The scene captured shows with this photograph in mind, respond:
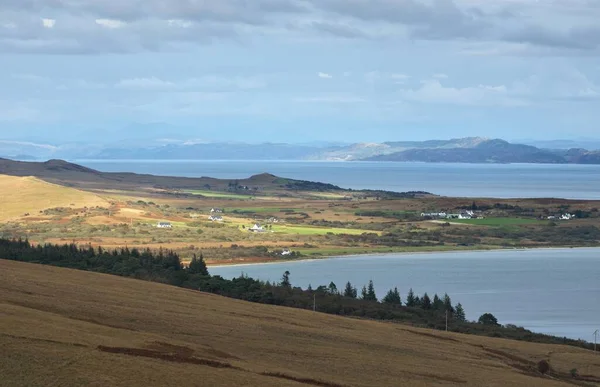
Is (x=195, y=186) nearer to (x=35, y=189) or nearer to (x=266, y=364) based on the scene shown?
(x=35, y=189)

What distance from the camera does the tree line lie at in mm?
50969

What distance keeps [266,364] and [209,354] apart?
1810 mm

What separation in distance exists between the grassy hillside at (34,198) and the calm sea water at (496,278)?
47964 mm

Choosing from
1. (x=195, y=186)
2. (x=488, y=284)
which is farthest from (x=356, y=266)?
(x=195, y=186)

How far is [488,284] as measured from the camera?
7350 cm

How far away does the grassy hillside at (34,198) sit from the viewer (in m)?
123

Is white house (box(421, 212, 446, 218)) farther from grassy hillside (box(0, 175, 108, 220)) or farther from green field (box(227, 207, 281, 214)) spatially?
grassy hillside (box(0, 175, 108, 220))

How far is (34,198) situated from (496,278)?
7586cm

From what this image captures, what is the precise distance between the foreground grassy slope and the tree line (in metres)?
5.59

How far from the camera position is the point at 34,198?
433 feet

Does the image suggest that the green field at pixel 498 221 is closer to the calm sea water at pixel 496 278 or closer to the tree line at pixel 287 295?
the calm sea water at pixel 496 278

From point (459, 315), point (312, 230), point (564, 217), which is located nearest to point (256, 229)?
point (312, 230)

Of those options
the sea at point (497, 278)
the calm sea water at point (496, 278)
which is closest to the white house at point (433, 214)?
the sea at point (497, 278)

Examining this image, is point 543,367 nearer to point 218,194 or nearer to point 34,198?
point 34,198
